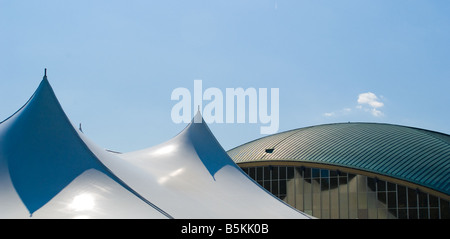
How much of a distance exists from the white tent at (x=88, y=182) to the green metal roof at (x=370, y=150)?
1353cm

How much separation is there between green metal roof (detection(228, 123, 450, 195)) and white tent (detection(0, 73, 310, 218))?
13.5 meters

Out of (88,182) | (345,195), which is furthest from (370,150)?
(88,182)

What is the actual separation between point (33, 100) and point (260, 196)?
30.6 feet

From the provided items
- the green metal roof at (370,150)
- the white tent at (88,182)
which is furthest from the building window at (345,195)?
the white tent at (88,182)

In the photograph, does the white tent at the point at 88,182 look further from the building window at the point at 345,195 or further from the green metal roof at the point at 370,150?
the green metal roof at the point at 370,150

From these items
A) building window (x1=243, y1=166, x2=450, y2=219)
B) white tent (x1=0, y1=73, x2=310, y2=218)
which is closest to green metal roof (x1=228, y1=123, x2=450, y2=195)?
building window (x1=243, y1=166, x2=450, y2=219)

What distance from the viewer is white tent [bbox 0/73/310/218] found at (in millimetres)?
13750

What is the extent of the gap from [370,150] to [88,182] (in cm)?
2312

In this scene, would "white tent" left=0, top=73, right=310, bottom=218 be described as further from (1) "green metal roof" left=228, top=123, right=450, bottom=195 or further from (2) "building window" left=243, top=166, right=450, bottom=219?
(1) "green metal roof" left=228, top=123, right=450, bottom=195

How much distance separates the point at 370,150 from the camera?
1325 inches

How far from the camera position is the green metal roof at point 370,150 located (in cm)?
3102

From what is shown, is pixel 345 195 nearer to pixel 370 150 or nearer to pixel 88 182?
pixel 370 150
